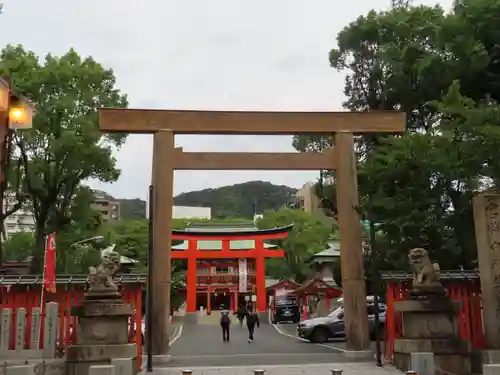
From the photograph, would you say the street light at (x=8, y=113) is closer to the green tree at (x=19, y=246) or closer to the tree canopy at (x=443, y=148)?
the tree canopy at (x=443, y=148)

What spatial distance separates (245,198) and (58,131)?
4642 inches

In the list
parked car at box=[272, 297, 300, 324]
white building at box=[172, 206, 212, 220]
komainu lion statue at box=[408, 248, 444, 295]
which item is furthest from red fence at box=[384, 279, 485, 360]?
white building at box=[172, 206, 212, 220]

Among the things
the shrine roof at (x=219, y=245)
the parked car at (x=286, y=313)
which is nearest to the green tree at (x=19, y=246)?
the shrine roof at (x=219, y=245)

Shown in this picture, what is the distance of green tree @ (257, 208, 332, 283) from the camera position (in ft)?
177

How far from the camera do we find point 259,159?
1819cm

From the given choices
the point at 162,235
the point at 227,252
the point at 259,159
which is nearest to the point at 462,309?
the point at 259,159

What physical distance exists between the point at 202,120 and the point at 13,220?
3159 inches

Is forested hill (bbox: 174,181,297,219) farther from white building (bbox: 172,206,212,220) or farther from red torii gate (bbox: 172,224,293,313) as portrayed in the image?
red torii gate (bbox: 172,224,293,313)

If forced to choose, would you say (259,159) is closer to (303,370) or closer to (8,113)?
(303,370)

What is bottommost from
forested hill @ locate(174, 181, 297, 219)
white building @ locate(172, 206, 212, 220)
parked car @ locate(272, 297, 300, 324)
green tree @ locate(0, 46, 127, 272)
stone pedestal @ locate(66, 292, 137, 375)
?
parked car @ locate(272, 297, 300, 324)

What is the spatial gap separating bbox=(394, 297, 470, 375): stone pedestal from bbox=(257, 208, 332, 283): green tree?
3695 centimetres

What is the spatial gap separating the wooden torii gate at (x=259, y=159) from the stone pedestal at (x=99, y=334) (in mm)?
3097

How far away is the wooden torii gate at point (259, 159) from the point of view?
16.8 metres

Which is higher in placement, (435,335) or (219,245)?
(219,245)
